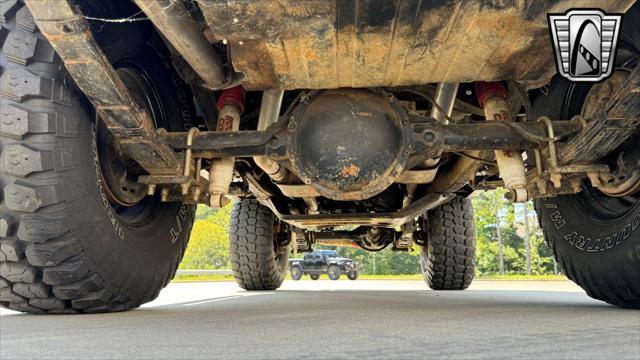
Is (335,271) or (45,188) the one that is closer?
(45,188)

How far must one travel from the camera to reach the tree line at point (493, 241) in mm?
28688

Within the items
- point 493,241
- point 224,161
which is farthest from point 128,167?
point 493,241

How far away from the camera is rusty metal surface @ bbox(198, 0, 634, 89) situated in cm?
136

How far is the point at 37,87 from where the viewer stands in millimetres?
1631

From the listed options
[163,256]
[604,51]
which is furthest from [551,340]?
[163,256]

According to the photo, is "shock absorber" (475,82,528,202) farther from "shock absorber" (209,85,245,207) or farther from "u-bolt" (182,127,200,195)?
"u-bolt" (182,127,200,195)

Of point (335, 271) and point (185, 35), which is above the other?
point (185, 35)

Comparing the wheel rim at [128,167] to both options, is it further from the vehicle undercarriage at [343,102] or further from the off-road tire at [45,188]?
the off-road tire at [45,188]

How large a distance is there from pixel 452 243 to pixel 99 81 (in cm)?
398

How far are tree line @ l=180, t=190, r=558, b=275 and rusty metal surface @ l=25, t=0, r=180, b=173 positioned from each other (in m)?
22.7

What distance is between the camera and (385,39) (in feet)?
4.90

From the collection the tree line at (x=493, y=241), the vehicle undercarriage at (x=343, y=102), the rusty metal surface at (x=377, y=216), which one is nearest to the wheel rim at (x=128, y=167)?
the vehicle undercarriage at (x=343, y=102)

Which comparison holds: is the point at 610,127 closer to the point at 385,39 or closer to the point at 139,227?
the point at 385,39

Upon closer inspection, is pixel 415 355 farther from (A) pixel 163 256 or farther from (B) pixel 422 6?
(A) pixel 163 256
